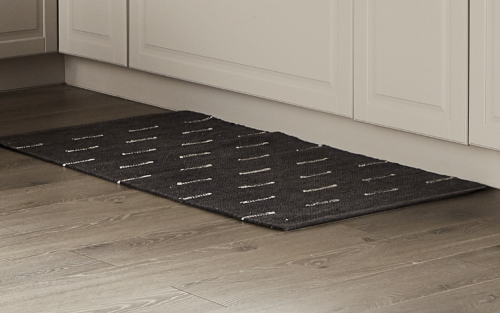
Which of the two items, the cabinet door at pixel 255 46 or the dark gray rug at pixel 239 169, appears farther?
the cabinet door at pixel 255 46

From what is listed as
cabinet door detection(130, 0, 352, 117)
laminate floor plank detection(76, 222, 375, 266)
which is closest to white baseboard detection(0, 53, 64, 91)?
cabinet door detection(130, 0, 352, 117)

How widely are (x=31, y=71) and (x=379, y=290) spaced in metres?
2.83

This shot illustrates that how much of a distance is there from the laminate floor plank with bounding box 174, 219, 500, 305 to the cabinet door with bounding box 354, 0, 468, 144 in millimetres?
502

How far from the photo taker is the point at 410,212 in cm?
262

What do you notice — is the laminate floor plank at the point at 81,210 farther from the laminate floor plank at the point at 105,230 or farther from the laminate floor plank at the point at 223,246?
the laminate floor plank at the point at 223,246

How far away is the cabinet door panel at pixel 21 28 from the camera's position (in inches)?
168

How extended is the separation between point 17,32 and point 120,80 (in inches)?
20.6

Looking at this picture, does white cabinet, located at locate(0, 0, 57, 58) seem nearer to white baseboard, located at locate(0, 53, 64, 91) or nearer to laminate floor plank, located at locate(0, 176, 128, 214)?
white baseboard, located at locate(0, 53, 64, 91)

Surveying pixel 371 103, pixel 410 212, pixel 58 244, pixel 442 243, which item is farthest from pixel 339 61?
pixel 58 244

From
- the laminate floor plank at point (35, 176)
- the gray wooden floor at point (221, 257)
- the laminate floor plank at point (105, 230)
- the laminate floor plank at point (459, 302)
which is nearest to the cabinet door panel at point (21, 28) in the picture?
the laminate floor plank at point (35, 176)

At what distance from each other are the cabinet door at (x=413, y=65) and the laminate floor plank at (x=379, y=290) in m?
0.79

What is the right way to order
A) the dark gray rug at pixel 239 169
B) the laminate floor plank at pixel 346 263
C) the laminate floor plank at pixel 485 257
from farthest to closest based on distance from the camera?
the dark gray rug at pixel 239 169
the laminate floor plank at pixel 485 257
the laminate floor plank at pixel 346 263

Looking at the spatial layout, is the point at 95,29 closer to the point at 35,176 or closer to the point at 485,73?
the point at 35,176

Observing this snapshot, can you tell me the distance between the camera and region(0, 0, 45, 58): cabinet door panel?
4.27 meters
